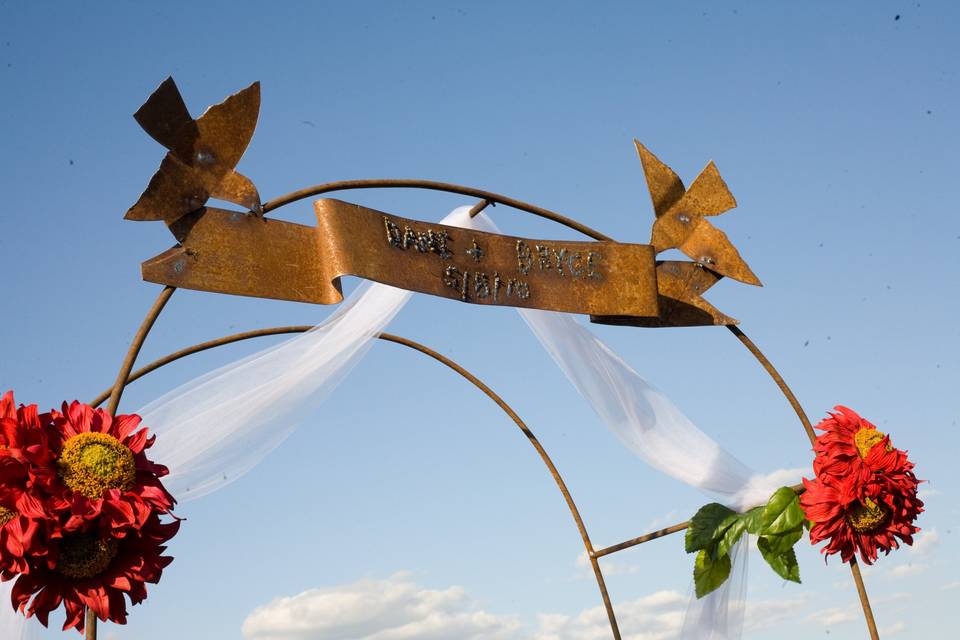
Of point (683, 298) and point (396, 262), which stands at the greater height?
point (683, 298)

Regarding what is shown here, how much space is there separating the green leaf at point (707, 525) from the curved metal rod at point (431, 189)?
53.8 inches

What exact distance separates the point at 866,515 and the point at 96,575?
3278 mm

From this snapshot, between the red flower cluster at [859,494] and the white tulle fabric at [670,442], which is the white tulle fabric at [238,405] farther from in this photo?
the red flower cluster at [859,494]

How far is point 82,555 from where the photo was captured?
12.0 ft

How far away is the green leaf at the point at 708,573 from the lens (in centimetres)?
539

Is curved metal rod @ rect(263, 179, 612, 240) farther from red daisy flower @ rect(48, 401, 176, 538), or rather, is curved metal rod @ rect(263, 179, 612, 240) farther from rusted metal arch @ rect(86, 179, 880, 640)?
red daisy flower @ rect(48, 401, 176, 538)

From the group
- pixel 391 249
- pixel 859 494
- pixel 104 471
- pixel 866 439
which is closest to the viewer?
pixel 104 471

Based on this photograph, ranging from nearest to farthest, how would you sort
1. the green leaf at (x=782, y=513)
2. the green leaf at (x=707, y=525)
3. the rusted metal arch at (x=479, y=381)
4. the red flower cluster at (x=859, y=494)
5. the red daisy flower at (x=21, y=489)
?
the red daisy flower at (x=21, y=489) < the rusted metal arch at (x=479, y=381) < the red flower cluster at (x=859, y=494) < the green leaf at (x=782, y=513) < the green leaf at (x=707, y=525)

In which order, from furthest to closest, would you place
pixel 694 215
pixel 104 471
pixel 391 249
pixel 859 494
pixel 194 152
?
pixel 694 215 < pixel 859 494 < pixel 391 249 < pixel 194 152 < pixel 104 471

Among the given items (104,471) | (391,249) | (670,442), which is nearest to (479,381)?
(670,442)

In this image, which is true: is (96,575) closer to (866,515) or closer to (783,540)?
(783,540)

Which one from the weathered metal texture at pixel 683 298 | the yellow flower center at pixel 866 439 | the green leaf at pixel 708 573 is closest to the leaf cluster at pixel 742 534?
the green leaf at pixel 708 573

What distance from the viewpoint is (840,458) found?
17.0 feet

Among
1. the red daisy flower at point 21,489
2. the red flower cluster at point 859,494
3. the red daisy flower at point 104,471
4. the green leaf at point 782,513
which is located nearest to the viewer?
the red daisy flower at point 21,489
